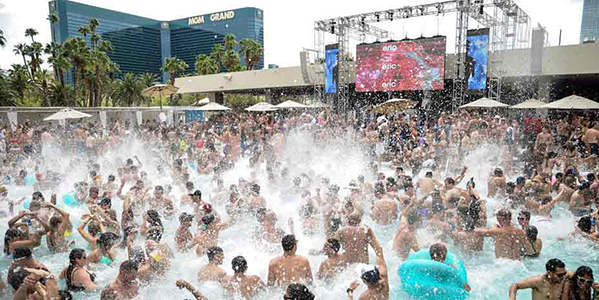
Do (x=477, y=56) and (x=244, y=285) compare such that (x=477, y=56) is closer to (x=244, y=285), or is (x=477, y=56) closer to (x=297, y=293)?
(x=244, y=285)

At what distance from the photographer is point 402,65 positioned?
1998cm

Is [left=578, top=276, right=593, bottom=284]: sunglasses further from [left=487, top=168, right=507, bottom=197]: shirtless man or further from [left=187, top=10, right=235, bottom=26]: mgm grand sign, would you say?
[left=187, top=10, right=235, bottom=26]: mgm grand sign

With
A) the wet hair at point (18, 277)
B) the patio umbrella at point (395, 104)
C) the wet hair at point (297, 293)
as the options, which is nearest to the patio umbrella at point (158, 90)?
the patio umbrella at point (395, 104)

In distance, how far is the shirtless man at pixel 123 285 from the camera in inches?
157

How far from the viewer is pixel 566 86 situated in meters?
22.3

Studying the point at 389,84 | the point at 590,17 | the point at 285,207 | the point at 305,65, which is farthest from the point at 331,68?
the point at 590,17

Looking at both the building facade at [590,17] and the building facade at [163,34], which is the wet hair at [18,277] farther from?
the building facade at [590,17]

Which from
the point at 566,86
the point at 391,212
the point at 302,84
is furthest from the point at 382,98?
the point at 391,212

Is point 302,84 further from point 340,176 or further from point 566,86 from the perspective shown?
point 566,86

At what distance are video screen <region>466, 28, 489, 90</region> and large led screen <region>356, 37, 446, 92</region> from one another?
58.9 inches

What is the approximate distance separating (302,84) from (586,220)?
19976 millimetres

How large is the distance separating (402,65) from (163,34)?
113185 mm

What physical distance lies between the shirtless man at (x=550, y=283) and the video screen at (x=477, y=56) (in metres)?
15.4

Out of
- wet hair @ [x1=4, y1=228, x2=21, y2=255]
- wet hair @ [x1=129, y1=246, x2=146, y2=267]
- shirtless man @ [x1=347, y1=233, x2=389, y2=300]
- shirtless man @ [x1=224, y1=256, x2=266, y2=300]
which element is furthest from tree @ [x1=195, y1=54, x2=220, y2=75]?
shirtless man @ [x1=347, y1=233, x2=389, y2=300]
